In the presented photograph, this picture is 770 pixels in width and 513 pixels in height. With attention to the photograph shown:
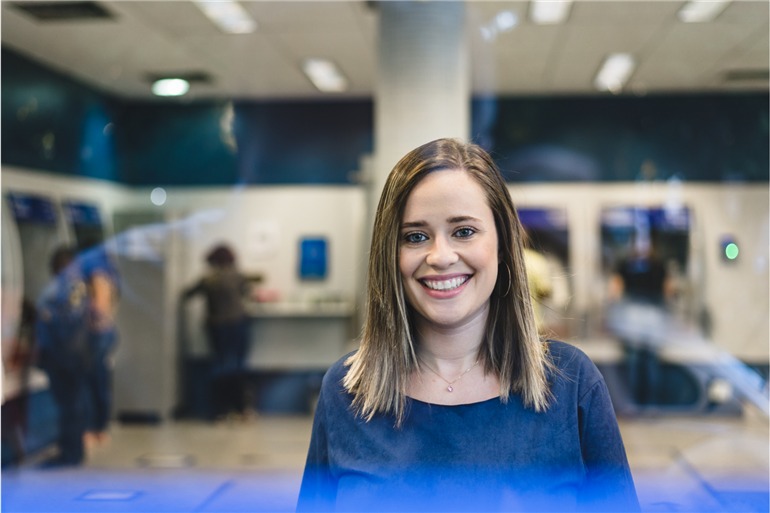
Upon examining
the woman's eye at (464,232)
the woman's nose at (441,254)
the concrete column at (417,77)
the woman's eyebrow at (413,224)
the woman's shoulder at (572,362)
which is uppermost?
the concrete column at (417,77)

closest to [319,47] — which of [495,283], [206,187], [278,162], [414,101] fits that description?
[278,162]

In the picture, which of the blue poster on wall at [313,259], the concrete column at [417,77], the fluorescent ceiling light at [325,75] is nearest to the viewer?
the concrete column at [417,77]

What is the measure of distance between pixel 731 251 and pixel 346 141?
3.44 m

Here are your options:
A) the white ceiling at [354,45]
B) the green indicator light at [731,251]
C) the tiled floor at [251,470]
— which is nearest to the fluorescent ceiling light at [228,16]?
the white ceiling at [354,45]

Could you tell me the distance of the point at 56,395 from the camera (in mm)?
5195

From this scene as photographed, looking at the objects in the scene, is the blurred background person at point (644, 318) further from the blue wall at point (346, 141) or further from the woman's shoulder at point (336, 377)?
the woman's shoulder at point (336, 377)

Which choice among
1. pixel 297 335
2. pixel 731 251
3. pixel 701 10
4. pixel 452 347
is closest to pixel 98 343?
pixel 297 335

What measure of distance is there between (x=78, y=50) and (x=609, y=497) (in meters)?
5.36

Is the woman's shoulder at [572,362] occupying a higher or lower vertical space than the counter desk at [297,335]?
higher

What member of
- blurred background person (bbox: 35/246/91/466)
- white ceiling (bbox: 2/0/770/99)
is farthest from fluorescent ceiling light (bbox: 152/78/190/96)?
blurred background person (bbox: 35/246/91/466)

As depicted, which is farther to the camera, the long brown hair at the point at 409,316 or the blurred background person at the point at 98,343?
the blurred background person at the point at 98,343

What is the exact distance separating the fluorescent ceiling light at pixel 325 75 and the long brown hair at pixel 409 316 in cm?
490

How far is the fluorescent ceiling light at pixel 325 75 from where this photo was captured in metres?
5.94

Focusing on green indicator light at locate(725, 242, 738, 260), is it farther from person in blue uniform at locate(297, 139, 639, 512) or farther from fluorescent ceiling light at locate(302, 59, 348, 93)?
person in blue uniform at locate(297, 139, 639, 512)
